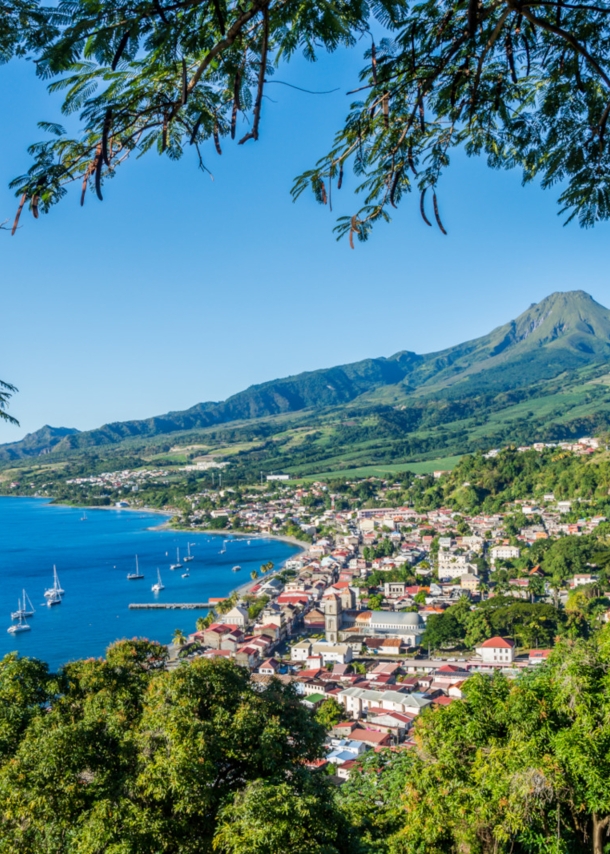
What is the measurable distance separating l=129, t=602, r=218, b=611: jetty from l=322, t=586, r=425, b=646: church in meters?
4.14

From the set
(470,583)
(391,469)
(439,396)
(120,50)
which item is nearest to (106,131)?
(120,50)

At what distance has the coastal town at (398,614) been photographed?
34.0 ft

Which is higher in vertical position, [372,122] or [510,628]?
[372,122]

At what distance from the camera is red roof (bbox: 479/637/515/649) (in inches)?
480

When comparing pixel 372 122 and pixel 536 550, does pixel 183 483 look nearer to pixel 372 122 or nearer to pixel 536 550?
pixel 536 550

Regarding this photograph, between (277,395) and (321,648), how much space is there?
9421 centimetres

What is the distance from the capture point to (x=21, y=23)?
3.85ft

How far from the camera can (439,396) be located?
79125 mm

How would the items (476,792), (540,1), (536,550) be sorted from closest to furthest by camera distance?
(540,1) < (476,792) < (536,550)

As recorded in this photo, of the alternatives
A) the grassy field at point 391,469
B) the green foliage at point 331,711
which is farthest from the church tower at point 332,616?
the grassy field at point 391,469

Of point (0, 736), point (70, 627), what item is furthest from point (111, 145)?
point (70, 627)

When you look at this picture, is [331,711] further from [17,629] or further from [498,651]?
[17,629]

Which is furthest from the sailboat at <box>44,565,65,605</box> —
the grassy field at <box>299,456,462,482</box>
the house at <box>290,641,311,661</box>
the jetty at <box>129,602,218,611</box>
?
the grassy field at <box>299,456,462,482</box>

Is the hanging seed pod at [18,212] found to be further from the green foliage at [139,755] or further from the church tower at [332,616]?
the church tower at [332,616]
